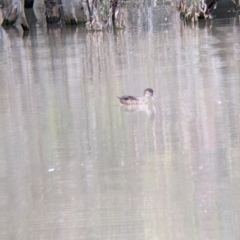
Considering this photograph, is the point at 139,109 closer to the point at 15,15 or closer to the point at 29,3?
the point at 15,15

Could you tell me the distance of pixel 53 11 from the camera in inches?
1292

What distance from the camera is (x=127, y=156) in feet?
26.1

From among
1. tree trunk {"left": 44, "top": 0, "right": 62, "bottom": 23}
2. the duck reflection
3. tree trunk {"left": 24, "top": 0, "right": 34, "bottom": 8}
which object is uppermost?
the duck reflection

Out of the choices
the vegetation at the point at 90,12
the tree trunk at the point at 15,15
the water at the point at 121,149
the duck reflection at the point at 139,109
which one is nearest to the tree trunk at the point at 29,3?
the vegetation at the point at 90,12

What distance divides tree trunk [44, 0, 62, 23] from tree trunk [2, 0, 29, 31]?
72.0 inches

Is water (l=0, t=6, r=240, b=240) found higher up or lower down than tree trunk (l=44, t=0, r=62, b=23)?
higher up

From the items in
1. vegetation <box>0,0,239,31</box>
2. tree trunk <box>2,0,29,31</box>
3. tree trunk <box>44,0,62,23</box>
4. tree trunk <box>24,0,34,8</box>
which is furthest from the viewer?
tree trunk <box>24,0,34,8</box>

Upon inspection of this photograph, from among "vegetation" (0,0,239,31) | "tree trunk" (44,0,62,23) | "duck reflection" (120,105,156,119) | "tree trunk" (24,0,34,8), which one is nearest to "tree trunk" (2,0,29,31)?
"vegetation" (0,0,239,31)

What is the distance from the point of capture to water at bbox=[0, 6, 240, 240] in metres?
6.10

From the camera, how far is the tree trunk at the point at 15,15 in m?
29.2

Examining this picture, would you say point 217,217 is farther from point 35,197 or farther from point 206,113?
point 206,113

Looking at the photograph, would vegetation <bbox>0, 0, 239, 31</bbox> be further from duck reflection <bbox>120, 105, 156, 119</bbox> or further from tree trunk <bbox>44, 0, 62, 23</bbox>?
duck reflection <bbox>120, 105, 156, 119</bbox>

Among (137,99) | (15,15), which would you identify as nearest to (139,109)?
(137,99)

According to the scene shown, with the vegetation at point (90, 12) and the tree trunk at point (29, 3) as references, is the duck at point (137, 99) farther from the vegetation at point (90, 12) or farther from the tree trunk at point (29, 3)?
the tree trunk at point (29, 3)
